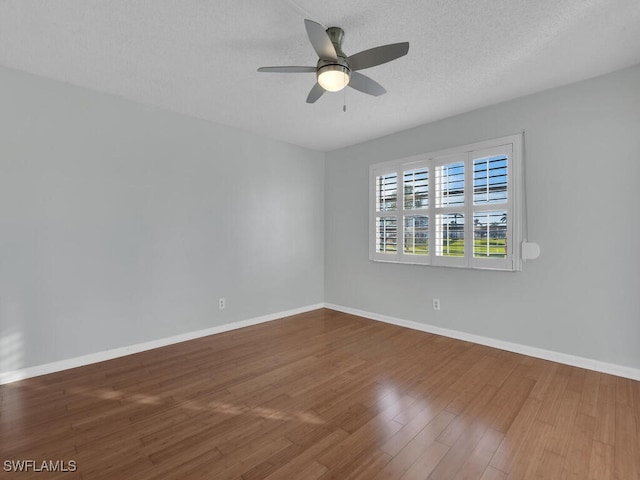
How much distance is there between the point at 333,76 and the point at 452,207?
227cm

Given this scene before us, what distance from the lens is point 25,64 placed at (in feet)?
8.12

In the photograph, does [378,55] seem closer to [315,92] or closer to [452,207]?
[315,92]

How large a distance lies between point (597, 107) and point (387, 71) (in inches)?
75.6

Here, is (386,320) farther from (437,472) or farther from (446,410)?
(437,472)

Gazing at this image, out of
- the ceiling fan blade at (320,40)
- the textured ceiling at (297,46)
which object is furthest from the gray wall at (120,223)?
the ceiling fan blade at (320,40)

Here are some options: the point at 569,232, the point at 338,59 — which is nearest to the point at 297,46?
the point at 338,59

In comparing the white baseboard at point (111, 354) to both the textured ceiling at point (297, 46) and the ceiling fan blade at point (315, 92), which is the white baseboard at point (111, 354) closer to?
the textured ceiling at point (297, 46)

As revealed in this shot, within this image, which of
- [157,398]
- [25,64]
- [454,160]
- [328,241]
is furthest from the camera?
[328,241]

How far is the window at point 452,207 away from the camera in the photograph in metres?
3.14

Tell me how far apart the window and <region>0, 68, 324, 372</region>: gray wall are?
162 cm

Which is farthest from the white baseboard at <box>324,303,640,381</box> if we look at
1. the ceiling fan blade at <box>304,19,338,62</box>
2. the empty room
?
the ceiling fan blade at <box>304,19,338,62</box>

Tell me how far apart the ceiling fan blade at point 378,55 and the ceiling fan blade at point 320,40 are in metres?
0.16

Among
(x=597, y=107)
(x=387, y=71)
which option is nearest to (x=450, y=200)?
(x=597, y=107)

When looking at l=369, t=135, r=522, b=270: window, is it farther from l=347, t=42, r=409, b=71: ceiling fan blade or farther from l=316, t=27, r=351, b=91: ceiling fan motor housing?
l=316, t=27, r=351, b=91: ceiling fan motor housing
